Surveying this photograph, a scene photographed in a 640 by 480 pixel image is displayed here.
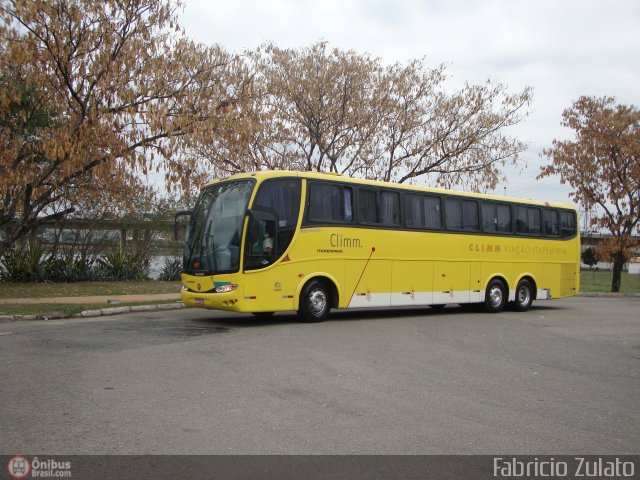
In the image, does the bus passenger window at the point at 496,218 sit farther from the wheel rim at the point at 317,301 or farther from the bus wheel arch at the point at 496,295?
the wheel rim at the point at 317,301

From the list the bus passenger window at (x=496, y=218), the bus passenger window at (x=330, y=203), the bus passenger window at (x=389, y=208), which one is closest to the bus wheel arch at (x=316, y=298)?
the bus passenger window at (x=330, y=203)

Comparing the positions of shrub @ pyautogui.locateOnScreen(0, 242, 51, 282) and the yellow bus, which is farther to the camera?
shrub @ pyautogui.locateOnScreen(0, 242, 51, 282)

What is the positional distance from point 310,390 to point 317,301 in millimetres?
7091

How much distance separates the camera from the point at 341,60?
25656 mm

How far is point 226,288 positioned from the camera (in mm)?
13086

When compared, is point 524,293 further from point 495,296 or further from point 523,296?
point 495,296

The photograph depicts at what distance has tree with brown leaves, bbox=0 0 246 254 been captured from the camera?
14914mm

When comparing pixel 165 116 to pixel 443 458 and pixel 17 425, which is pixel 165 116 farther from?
pixel 443 458

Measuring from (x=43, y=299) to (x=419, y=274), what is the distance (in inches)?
427

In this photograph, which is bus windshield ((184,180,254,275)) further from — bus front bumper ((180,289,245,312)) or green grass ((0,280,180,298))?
green grass ((0,280,180,298))

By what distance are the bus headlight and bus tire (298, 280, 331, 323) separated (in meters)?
1.76

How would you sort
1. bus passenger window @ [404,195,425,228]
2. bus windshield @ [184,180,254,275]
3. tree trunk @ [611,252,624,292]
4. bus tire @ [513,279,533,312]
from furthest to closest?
tree trunk @ [611,252,624,292] → bus tire @ [513,279,533,312] → bus passenger window @ [404,195,425,228] → bus windshield @ [184,180,254,275]

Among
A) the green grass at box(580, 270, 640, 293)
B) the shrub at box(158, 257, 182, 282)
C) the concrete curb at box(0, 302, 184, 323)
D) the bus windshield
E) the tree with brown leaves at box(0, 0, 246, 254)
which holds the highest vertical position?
the tree with brown leaves at box(0, 0, 246, 254)

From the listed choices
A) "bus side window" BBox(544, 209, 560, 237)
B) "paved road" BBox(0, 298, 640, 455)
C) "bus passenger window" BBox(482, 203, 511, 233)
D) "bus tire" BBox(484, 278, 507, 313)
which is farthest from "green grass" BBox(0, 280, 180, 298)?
"bus side window" BBox(544, 209, 560, 237)
